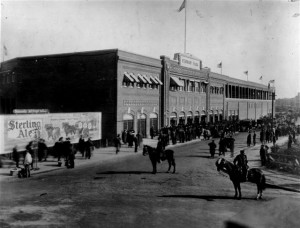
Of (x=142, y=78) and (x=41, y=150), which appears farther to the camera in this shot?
(x=142, y=78)

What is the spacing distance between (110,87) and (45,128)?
891 cm

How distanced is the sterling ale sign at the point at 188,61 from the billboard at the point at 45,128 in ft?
56.0

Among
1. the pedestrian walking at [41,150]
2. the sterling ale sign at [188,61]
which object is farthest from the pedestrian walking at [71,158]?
the sterling ale sign at [188,61]

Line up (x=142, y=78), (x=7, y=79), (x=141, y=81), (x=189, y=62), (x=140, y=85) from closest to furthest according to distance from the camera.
Result: (x=141, y=81)
(x=142, y=78)
(x=140, y=85)
(x=7, y=79)
(x=189, y=62)

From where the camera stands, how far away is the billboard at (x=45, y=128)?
1925 cm

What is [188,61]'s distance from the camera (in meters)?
43.7

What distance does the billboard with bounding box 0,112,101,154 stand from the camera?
1925 cm

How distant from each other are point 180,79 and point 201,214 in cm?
3297

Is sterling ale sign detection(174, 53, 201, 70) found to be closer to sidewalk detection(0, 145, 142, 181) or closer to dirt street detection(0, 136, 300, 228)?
sidewalk detection(0, 145, 142, 181)

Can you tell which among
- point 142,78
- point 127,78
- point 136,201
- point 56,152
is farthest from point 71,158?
point 142,78

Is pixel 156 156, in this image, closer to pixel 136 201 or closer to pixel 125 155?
pixel 136 201

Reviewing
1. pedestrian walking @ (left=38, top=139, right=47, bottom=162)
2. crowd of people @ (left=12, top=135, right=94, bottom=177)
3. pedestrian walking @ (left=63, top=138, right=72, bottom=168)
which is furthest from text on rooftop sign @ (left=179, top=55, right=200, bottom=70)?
pedestrian walking @ (left=63, top=138, right=72, bottom=168)

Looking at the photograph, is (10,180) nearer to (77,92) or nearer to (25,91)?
(77,92)

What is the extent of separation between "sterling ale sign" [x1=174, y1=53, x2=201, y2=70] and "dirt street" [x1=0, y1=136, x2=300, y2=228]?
26.2 meters
